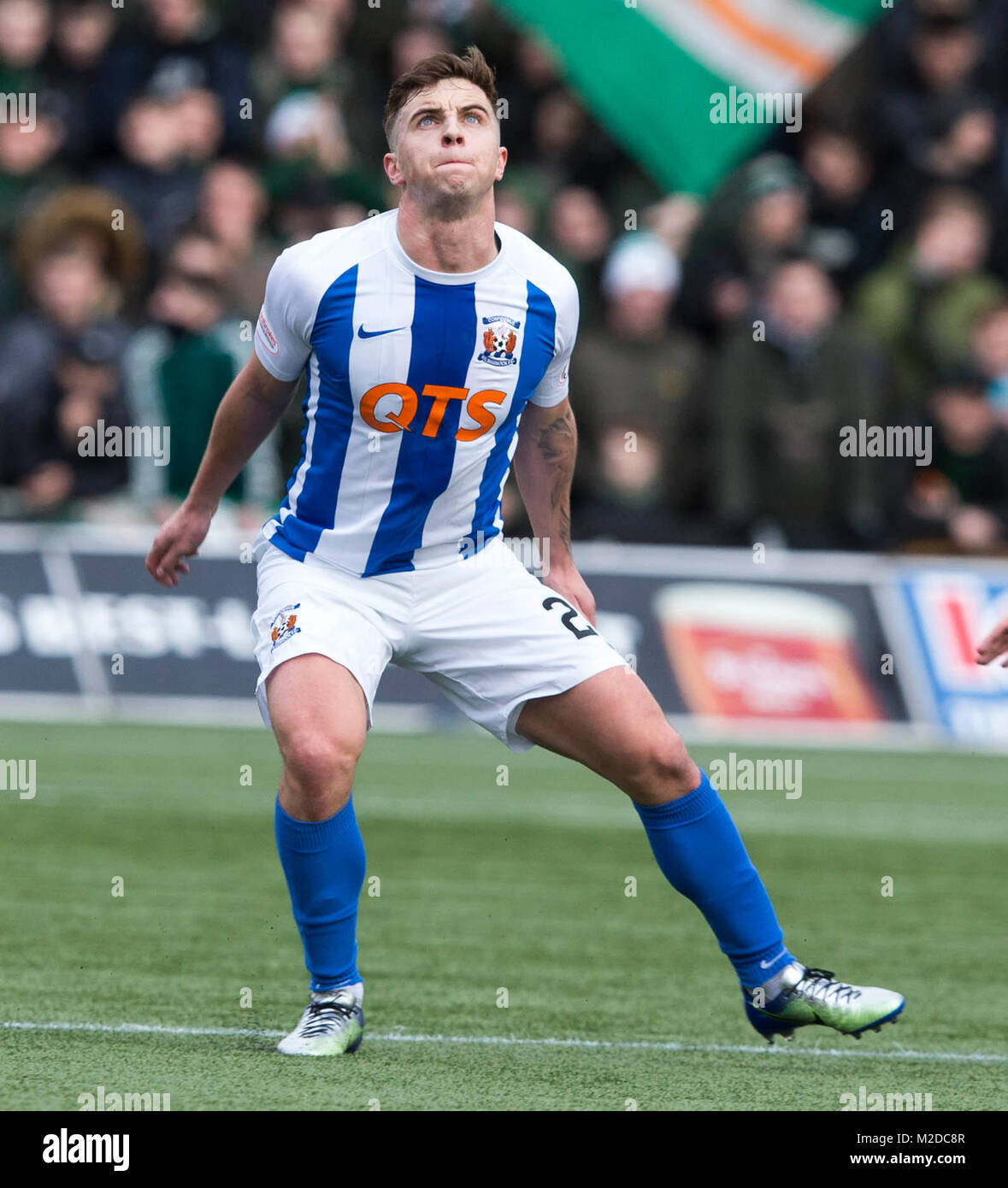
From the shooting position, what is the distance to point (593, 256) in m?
14.4

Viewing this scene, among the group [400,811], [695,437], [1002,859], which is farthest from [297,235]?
[1002,859]

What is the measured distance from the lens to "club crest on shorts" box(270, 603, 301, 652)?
559 centimetres

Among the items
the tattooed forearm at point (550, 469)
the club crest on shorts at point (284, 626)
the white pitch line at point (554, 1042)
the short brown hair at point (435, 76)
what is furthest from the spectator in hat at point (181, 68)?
the white pitch line at point (554, 1042)

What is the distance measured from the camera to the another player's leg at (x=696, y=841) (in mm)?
5594

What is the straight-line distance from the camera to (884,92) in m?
15.5

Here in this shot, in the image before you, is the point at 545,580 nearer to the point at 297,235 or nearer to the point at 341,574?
the point at 341,574

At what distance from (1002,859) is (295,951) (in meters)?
3.85

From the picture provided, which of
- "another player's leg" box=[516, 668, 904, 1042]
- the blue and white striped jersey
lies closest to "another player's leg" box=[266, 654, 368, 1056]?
the blue and white striped jersey

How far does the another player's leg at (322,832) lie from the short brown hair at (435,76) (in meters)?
1.36

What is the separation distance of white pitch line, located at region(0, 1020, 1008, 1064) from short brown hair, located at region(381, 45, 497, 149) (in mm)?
2285

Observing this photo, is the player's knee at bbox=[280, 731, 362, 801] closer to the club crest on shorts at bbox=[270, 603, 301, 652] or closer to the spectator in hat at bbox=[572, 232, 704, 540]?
the club crest on shorts at bbox=[270, 603, 301, 652]

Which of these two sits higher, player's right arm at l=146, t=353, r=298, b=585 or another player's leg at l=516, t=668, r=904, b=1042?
player's right arm at l=146, t=353, r=298, b=585

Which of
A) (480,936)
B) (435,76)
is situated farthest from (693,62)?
(435,76)
